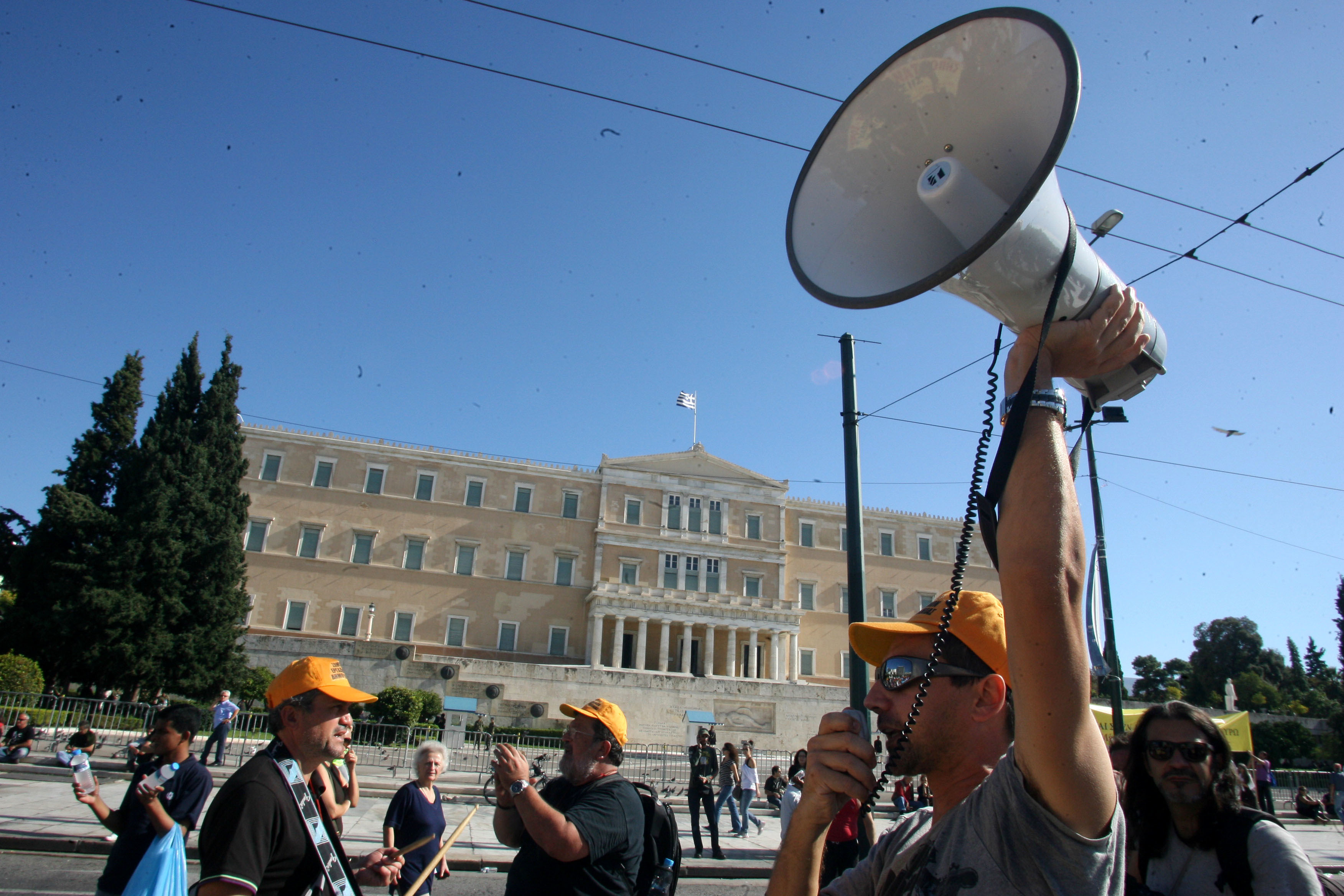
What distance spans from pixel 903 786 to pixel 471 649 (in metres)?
30.4

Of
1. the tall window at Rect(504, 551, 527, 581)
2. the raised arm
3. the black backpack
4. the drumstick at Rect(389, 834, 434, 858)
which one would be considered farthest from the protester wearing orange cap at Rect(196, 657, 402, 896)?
the tall window at Rect(504, 551, 527, 581)

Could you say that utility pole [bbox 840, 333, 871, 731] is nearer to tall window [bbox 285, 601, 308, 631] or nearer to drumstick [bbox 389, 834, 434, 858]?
drumstick [bbox 389, 834, 434, 858]

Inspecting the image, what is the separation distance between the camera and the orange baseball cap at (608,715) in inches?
135

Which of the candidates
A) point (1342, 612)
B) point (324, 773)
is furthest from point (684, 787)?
point (1342, 612)

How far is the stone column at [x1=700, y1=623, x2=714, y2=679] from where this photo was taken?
4131 centimetres

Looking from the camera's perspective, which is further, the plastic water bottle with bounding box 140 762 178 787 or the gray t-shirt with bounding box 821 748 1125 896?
the plastic water bottle with bounding box 140 762 178 787

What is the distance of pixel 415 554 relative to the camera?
136 ft

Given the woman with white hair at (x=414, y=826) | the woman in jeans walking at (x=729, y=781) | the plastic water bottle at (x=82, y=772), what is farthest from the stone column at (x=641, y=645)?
the plastic water bottle at (x=82, y=772)

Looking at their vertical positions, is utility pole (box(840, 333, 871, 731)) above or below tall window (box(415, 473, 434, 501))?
below

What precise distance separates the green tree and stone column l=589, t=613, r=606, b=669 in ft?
79.0

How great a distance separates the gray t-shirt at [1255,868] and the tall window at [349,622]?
136 feet

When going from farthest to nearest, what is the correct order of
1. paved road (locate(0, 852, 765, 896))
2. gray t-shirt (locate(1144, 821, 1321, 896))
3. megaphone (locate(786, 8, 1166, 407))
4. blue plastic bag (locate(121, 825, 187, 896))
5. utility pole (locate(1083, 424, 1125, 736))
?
utility pole (locate(1083, 424, 1125, 736)) < paved road (locate(0, 852, 765, 896)) < blue plastic bag (locate(121, 825, 187, 896)) < gray t-shirt (locate(1144, 821, 1321, 896)) < megaphone (locate(786, 8, 1166, 407))

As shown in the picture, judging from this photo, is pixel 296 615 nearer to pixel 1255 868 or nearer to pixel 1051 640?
pixel 1255 868

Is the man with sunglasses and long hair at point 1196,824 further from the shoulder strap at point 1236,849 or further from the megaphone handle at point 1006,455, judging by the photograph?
the megaphone handle at point 1006,455
